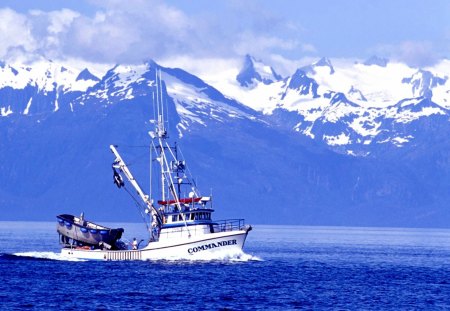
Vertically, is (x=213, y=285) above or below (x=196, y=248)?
below

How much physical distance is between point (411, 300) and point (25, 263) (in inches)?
2158

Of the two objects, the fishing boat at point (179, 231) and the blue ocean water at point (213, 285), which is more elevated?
the fishing boat at point (179, 231)

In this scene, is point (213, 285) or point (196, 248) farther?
point (196, 248)

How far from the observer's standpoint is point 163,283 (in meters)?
137

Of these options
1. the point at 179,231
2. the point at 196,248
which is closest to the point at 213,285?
the point at 196,248

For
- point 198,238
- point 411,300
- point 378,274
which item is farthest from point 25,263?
point 411,300

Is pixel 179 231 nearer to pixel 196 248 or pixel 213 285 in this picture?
pixel 196 248

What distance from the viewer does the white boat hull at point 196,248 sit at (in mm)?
158500

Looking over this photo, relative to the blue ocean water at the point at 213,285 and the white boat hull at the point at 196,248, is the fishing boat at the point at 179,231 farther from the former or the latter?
the blue ocean water at the point at 213,285

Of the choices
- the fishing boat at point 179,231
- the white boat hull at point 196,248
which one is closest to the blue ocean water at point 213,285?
the white boat hull at point 196,248

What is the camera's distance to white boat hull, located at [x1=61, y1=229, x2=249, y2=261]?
15850 centimetres

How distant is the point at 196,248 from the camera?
159 m

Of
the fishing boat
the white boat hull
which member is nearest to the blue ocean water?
the white boat hull

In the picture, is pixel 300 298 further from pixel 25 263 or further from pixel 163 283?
pixel 25 263
